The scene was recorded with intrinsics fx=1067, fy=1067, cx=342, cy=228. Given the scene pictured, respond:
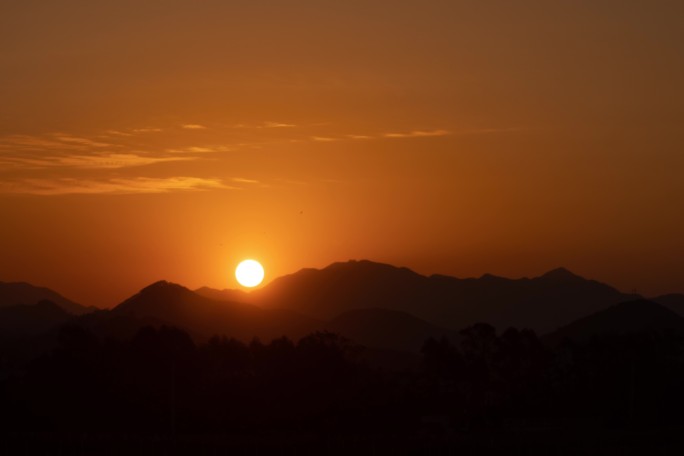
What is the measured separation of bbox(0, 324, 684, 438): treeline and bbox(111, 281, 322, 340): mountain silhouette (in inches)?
3133

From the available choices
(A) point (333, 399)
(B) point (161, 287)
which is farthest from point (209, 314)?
(A) point (333, 399)

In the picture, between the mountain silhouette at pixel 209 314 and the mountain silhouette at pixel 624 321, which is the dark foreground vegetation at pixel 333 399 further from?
the mountain silhouette at pixel 209 314

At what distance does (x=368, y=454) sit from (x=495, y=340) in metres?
22.1

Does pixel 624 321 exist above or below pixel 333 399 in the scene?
above

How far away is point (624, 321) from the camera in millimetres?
127625

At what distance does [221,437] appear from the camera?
185ft

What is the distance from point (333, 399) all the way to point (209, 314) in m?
99.7

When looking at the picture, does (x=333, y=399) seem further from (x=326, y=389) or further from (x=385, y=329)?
(x=385, y=329)

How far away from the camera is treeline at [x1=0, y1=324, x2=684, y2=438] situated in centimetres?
5931

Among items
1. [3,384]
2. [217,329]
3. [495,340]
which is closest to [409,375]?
[495,340]

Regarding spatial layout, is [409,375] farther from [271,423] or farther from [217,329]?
[217,329]

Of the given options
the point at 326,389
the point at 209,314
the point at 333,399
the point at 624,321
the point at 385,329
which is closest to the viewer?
the point at 333,399

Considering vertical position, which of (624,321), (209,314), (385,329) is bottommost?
(624,321)

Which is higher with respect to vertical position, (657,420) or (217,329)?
(217,329)
